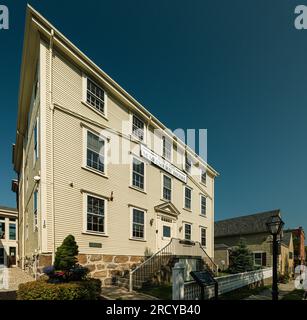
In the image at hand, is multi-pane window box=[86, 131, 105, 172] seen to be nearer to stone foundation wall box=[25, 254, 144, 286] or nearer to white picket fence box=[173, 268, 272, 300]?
stone foundation wall box=[25, 254, 144, 286]

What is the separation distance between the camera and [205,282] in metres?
8.56

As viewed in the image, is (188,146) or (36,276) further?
(188,146)

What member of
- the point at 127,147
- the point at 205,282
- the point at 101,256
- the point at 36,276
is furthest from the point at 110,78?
the point at 205,282

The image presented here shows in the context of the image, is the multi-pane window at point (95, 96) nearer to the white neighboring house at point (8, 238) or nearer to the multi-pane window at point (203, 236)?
the multi-pane window at point (203, 236)

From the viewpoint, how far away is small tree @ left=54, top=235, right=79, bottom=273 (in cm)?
810

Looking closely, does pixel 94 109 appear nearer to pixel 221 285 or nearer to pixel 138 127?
pixel 138 127

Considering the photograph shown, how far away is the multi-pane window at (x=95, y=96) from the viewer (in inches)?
532

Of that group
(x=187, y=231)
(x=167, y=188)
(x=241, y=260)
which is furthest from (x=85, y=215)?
(x=241, y=260)

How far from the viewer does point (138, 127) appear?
17.2 m

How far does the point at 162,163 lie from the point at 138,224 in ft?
16.5

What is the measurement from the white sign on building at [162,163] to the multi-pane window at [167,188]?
568 mm
